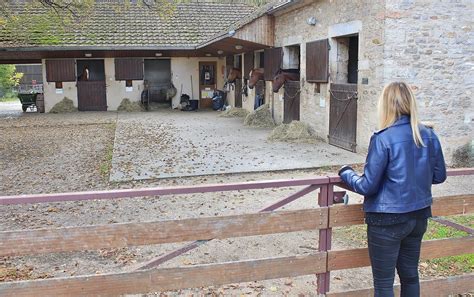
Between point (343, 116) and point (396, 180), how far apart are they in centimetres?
775

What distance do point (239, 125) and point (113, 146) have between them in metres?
4.87

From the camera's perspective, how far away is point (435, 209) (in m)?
3.01

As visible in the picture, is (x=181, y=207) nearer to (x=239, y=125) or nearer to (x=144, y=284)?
(x=144, y=284)

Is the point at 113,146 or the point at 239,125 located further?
the point at 239,125

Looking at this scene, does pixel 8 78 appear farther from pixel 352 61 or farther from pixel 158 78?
pixel 352 61

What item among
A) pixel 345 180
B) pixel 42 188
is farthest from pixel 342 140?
pixel 345 180

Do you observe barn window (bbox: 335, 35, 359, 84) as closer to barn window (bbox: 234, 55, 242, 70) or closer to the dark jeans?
the dark jeans

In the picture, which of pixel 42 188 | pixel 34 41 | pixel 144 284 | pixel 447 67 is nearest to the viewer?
pixel 144 284

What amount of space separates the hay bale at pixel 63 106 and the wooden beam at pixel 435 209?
19.4 metres

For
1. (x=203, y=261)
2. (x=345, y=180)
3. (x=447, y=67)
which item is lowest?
(x=203, y=261)

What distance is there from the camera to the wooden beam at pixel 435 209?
2.81 m

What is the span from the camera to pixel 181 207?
19.7 feet

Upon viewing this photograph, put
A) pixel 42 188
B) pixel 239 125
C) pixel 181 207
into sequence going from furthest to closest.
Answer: pixel 239 125 < pixel 42 188 < pixel 181 207

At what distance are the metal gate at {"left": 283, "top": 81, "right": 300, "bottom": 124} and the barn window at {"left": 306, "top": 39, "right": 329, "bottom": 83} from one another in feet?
3.68
